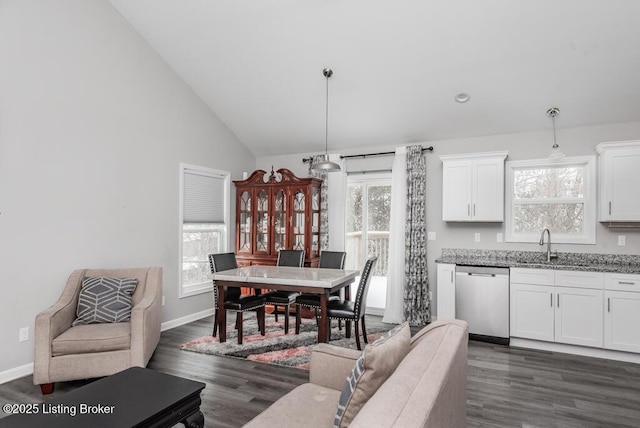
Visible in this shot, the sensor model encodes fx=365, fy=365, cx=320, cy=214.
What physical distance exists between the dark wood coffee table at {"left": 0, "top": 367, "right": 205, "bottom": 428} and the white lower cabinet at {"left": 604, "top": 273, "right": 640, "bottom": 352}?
405 centimetres

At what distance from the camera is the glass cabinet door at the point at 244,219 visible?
5871mm

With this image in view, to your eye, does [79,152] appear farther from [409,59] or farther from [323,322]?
[409,59]

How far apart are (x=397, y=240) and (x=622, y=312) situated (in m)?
2.57

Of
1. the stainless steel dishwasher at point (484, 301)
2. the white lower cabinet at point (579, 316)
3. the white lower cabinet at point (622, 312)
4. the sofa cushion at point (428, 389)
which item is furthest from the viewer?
the stainless steel dishwasher at point (484, 301)

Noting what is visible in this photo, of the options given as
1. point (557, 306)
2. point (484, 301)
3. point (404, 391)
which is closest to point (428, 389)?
point (404, 391)

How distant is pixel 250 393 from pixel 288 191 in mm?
3272

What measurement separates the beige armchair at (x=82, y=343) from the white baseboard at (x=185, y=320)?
131 centimetres

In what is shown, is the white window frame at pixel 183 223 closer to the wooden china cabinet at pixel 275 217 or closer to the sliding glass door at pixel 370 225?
the wooden china cabinet at pixel 275 217

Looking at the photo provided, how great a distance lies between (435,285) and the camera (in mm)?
5137

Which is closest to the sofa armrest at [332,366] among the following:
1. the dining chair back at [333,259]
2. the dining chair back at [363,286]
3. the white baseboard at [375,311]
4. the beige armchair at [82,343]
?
the dining chair back at [363,286]

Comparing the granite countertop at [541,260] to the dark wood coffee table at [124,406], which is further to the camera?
the granite countertop at [541,260]

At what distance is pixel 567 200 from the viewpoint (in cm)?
455

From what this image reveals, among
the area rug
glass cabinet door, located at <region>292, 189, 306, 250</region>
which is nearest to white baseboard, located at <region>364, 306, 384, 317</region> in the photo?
the area rug

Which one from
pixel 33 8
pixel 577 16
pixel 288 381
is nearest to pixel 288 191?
pixel 288 381
